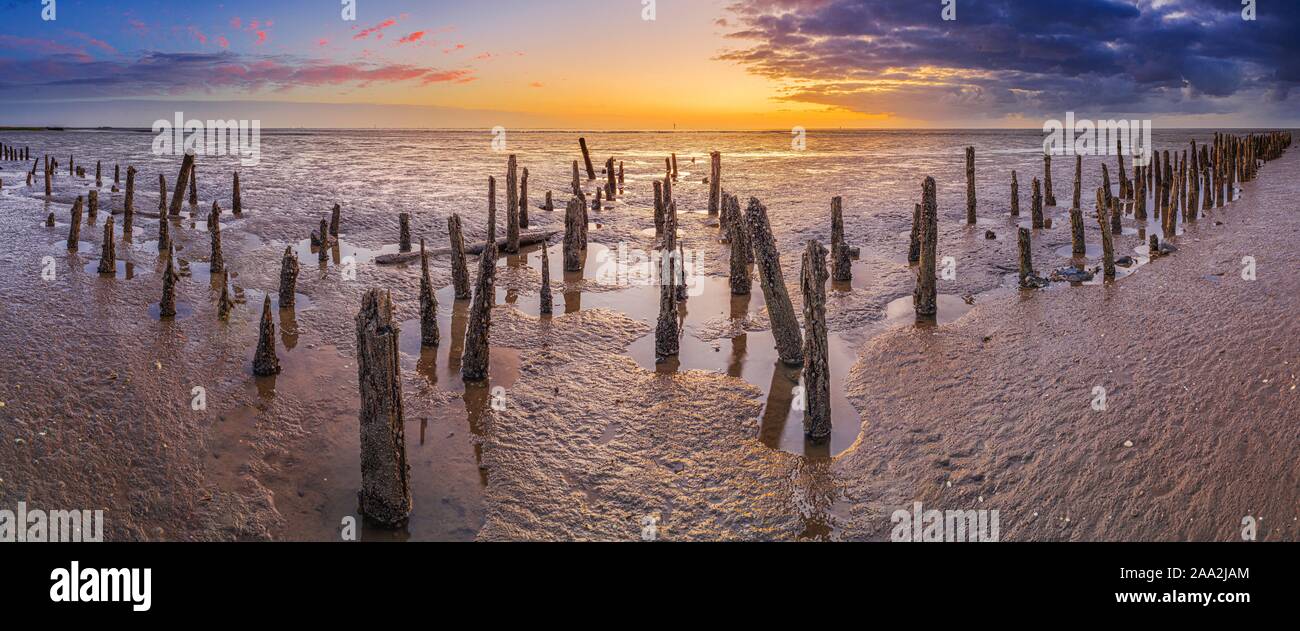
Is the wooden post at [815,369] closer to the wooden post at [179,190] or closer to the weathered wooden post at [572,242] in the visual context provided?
the weathered wooden post at [572,242]

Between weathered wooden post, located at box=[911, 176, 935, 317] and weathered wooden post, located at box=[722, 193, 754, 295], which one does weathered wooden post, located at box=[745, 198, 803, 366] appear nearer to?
weathered wooden post, located at box=[722, 193, 754, 295]

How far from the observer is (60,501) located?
724 centimetres

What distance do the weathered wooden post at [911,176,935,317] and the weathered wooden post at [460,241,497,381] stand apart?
7.76 meters

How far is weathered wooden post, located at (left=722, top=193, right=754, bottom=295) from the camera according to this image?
45.9ft

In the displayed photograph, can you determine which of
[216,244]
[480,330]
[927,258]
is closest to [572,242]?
[480,330]

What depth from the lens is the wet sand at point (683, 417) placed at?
7.14m

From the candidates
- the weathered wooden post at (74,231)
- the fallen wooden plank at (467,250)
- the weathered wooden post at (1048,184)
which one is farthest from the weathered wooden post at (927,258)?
the weathered wooden post at (74,231)

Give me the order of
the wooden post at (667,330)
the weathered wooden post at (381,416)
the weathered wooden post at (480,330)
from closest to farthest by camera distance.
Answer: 1. the weathered wooden post at (381,416)
2. the weathered wooden post at (480,330)
3. the wooden post at (667,330)

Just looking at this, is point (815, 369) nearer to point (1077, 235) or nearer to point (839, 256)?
point (839, 256)

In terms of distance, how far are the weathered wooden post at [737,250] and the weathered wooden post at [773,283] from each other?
10.6ft

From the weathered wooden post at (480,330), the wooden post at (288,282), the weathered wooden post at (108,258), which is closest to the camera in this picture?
the weathered wooden post at (480,330)

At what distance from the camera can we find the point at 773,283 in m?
10.6

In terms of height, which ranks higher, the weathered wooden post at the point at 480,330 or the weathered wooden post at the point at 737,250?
the weathered wooden post at the point at 737,250
